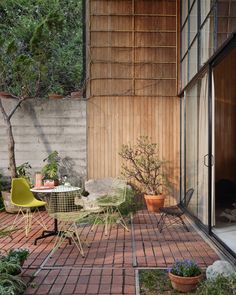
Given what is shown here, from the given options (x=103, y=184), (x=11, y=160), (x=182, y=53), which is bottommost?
(x=103, y=184)

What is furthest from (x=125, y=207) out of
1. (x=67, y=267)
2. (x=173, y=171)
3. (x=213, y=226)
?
(x=67, y=267)

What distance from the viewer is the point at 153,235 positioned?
5633 mm

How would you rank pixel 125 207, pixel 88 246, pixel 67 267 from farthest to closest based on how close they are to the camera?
pixel 125 207, pixel 88 246, pixel 67 267

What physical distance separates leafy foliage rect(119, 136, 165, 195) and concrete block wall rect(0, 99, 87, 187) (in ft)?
3.21

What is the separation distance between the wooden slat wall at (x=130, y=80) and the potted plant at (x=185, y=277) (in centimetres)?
497

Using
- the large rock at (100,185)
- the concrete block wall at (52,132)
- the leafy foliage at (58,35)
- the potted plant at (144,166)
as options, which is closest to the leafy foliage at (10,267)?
the large rock at (100,185)

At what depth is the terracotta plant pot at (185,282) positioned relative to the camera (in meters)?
3.34

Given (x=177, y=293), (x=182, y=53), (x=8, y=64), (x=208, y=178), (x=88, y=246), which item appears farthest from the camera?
(x=8, y=64)

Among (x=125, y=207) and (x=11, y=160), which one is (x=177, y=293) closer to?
(x=125, y=207)

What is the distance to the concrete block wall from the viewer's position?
839cm

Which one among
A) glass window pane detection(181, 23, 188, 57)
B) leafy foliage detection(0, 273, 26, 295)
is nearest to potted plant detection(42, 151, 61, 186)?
glass window pane detection(181, 23, 188, 57)

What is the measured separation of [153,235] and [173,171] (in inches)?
116

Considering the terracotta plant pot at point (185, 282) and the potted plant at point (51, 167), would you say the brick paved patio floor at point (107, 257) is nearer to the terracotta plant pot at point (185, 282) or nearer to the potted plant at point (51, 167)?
the terracotta plant pot at point (185, 282)

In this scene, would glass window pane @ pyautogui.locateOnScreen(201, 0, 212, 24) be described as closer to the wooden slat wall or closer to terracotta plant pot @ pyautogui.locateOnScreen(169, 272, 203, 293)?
the wooden slat wall
